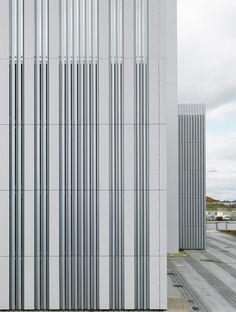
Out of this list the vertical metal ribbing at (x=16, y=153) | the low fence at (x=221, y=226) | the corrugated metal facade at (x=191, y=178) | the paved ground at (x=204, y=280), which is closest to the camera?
the vertical metal ribbing at (x=16, y=153)

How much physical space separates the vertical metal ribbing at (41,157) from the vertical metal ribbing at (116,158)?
2637 mm

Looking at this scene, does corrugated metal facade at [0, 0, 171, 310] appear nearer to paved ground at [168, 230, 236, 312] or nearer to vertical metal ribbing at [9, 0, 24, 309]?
vertical metal ribbing at [9, 0, 24, 309]

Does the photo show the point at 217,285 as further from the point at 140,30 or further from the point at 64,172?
the point at 140,30

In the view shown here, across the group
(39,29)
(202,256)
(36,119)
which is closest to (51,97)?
(36,119)

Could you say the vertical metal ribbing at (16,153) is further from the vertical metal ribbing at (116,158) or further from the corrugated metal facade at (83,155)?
the vertical metal ribbing at (116,158)

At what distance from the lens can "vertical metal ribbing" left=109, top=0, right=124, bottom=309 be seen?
1527 centimetres

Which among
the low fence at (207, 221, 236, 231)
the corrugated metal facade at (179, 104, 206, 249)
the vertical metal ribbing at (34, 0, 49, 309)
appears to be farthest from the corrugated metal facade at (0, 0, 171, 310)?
the low fence at (207, 221, 236, 231)

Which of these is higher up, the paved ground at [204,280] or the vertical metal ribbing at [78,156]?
the vertical metal ribbing at [78,156]

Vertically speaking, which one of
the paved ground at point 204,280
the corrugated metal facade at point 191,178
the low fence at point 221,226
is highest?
the corrugated metal facade at point 191,178

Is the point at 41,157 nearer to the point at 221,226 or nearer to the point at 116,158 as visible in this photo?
the point at 116,158

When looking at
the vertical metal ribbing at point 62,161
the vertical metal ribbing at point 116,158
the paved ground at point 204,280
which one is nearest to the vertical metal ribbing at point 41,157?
the vertical metal ribbing at point 62,161

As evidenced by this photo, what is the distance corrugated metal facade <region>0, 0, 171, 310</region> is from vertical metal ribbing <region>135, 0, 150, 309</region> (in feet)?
0.13

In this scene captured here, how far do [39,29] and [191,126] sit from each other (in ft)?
67.1

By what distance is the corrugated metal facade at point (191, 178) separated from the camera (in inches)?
1289
